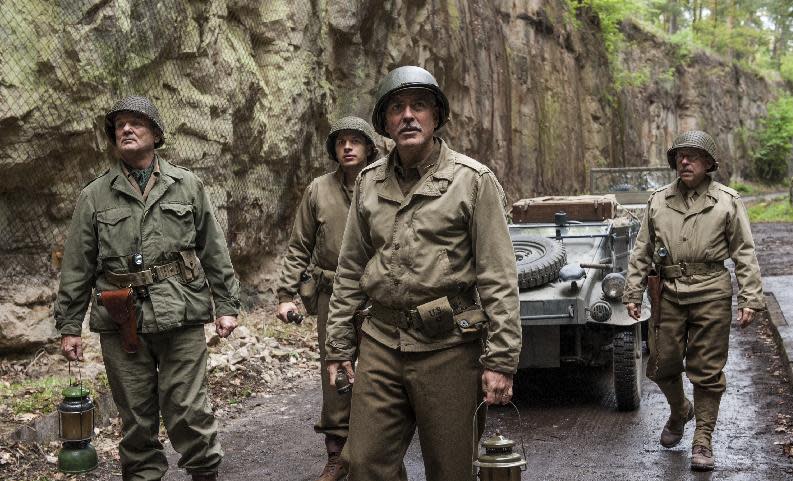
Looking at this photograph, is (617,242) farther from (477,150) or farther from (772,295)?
(477,150)

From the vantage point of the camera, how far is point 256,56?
38.1ft

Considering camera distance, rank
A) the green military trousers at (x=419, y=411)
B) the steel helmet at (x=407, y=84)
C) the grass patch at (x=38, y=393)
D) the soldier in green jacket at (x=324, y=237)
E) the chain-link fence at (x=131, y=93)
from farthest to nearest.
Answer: the chain-link fence at (x=131, y=93) < the grass patch at (x=38, y=393) < the soldier in green jacket at (x=324, y=237) < the steel helmet at (x=407, y=84) < the green military trousers at (x=419, y=411)

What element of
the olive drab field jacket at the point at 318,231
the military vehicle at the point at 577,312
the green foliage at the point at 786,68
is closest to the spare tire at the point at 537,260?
the military vehicle at the point at 577,312

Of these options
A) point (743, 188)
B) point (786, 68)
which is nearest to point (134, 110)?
point (743, 188)

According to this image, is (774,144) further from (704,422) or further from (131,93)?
(704,422)

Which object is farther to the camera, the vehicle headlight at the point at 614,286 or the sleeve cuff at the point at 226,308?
the vehicle headlight at the point at 614,286

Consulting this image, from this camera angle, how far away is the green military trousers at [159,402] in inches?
181

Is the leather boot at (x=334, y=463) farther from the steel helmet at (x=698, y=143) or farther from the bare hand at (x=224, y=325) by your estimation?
the steel helmet at (x=698, y=143)

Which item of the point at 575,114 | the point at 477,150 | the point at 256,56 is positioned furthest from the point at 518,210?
the point at 575,114

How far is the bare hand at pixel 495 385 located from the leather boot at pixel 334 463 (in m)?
2.07

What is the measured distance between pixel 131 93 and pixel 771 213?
29.5 metres

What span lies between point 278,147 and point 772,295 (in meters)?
7.19

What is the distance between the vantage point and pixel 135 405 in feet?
15.0

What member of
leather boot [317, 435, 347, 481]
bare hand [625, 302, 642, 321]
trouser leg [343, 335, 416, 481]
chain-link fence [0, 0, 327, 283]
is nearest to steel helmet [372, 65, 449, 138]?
trouser leg [343, 335, 416, 481]
